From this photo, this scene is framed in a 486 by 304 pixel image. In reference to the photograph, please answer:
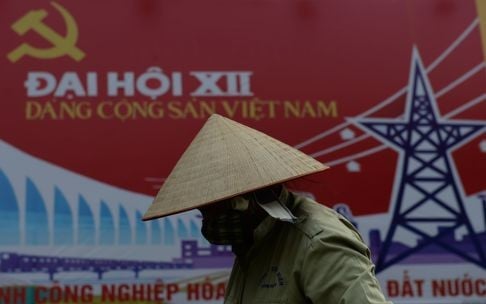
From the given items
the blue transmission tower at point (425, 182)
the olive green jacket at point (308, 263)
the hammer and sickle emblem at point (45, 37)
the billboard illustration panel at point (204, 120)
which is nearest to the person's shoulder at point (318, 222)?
the olive green jacket at point (308, 263)

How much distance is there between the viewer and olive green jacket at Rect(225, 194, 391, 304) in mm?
1039

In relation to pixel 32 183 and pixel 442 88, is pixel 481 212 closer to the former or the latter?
pixel 442 88

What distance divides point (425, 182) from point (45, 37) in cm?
170

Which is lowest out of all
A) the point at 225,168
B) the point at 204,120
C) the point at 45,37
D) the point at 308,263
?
the point at 308,263

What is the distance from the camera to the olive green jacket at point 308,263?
1039 millimetres

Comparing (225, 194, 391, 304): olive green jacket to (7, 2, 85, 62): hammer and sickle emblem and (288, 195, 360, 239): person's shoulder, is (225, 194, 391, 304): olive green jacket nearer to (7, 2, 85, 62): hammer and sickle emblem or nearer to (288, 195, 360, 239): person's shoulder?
(288, 195, 360, 239): person's shoulder

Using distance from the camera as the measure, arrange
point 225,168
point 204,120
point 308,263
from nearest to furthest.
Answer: point 308,263 → point 225,168 → point 204,120

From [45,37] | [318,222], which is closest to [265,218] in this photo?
[318,222]

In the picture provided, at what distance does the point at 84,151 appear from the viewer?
2506 millimetres

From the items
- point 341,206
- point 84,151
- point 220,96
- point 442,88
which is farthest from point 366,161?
point 84,151

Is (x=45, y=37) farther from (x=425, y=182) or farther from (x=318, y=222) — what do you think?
(x=318, y=222)

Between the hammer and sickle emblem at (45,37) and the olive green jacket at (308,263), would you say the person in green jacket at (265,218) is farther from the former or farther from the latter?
the hammer and sickle emblem at (45,37)

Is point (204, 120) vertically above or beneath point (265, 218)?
above

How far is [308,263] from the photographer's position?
3.58 ft
